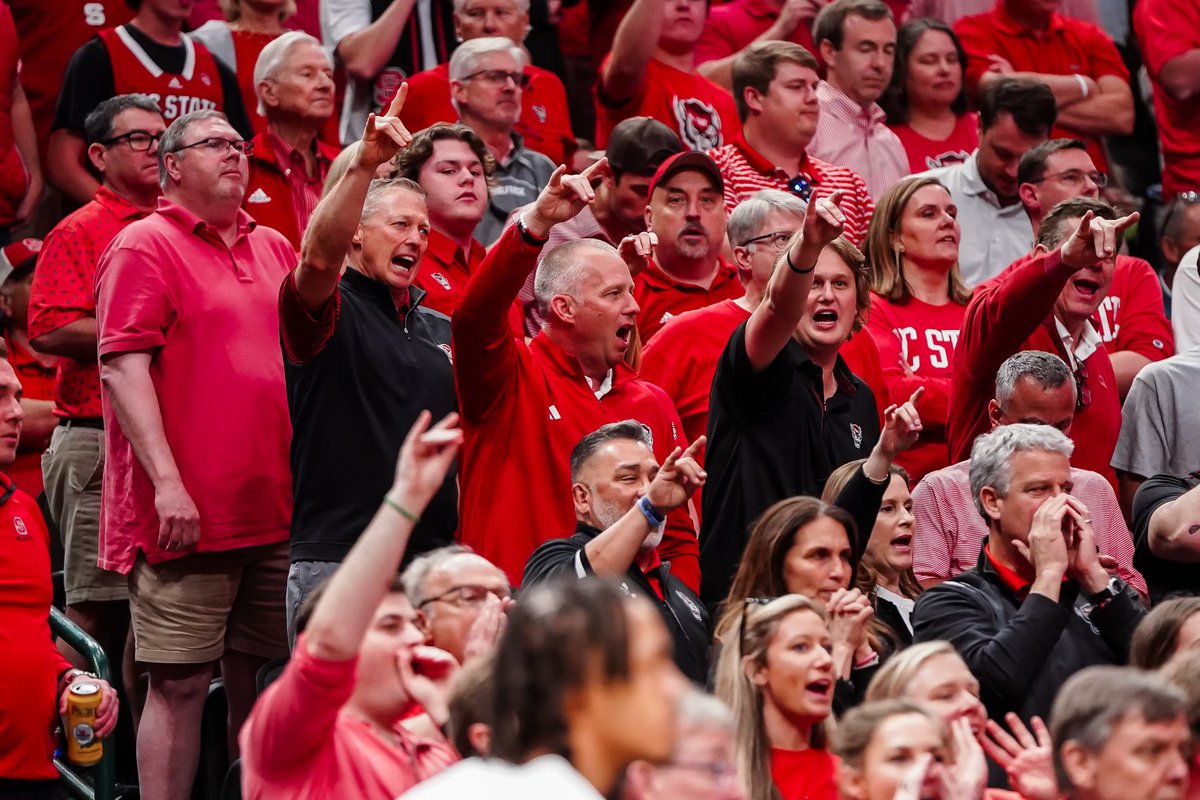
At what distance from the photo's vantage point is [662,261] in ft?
22.2

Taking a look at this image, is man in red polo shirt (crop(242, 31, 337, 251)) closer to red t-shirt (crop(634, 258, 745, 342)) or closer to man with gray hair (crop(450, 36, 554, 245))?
man with gray hair (crop(450, 36, 554, 245))

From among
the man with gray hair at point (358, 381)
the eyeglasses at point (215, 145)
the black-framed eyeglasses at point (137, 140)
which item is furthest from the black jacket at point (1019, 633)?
the black-framed eyeglasses at point (137, 140)

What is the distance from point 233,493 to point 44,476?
1.01 metres

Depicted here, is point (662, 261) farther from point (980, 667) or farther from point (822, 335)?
point (980, 667)

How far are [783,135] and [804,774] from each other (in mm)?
3662

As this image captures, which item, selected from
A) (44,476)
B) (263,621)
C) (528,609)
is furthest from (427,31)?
(528,609)

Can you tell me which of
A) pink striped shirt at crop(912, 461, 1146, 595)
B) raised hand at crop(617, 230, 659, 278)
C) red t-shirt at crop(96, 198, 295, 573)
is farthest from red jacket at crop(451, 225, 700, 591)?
pink striped shirt at crop(912, 461, 1146, 595)

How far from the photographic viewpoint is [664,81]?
8.20 m

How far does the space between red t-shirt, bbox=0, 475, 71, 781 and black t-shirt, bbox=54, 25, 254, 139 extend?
2.25 m

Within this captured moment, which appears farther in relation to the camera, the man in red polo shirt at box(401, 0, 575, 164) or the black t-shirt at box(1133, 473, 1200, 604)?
the man in red polo shirt at box(401, 0, 575, 164)

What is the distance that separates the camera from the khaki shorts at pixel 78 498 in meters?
6.11

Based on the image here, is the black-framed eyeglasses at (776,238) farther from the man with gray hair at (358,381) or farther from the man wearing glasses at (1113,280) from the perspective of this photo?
the man wearing glasses at (1113,280)

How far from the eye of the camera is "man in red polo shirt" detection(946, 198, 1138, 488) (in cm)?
564

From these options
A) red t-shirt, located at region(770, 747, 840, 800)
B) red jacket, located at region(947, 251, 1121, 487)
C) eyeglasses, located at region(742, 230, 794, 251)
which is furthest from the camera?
eyeglasses, located at region(742, 230, 794, 251)
